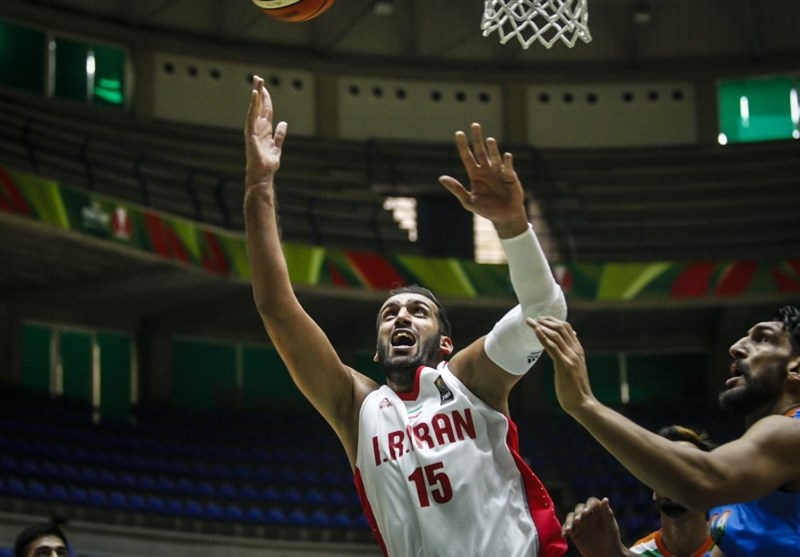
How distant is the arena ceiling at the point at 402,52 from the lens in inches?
658

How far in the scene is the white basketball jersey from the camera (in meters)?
4.08

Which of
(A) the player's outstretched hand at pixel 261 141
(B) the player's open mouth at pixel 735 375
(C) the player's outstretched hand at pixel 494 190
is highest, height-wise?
(A) the player's outstretched hand at pixel 261 141

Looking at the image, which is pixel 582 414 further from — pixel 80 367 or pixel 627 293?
pixel 80 367

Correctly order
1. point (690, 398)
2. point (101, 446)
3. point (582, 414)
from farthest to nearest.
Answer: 1. point (690, 398)
2. point (101, 446)
3. point (582, 414)

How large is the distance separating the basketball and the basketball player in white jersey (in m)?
1.68

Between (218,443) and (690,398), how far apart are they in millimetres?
6685

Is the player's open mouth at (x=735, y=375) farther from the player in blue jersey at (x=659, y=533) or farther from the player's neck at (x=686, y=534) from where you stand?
the player's neck at (x=686, y=534)

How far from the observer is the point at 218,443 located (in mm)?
15250

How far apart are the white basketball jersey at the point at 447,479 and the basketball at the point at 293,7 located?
2361 mm

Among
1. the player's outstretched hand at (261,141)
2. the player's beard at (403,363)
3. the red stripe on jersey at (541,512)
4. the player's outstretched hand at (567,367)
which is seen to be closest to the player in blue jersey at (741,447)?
the player's outstretched hand at (567,367)

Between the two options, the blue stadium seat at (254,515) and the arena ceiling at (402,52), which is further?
the arena ceiling at (402,52)

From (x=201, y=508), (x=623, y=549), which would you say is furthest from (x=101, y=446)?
(x=623, y=549)

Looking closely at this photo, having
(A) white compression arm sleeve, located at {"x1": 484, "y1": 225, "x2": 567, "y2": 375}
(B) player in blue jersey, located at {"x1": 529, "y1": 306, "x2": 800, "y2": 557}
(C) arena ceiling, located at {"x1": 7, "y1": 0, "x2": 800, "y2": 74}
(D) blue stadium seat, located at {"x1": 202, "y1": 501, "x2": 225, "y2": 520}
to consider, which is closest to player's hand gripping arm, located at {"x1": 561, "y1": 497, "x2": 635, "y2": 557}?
(B) player in blue jersey, located at {"x1": 529, "y1": 306, "x2": 800, "y2": 557}

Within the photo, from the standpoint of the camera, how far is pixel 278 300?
4320 mm
